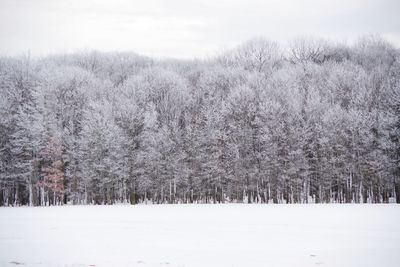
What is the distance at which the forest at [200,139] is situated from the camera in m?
62.6

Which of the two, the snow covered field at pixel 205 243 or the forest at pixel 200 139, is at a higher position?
the forest at pixel 200 139

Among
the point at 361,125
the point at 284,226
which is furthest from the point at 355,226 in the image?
the point at 361,125

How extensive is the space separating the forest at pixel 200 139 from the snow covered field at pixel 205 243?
3168 cm

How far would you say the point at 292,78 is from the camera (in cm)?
8162

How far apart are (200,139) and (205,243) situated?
47.7 meters

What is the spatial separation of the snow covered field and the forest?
31.7 meters

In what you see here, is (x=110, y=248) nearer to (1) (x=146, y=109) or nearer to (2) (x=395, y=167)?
(2) (x=395, y=167)

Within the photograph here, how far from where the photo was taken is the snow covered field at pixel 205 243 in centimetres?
1762

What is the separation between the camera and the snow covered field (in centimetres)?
1762

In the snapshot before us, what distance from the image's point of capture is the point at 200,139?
2724 inches

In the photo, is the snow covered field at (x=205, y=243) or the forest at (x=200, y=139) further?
the forest at (x=200, y=139)

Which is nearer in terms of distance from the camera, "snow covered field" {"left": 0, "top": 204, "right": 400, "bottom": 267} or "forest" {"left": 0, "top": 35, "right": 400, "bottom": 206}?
"snow covered field" {"left": 0, "top": 204, "right": 400, "bottom": 267}

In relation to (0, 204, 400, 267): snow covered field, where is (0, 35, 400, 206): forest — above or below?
above

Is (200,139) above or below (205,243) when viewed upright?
above
